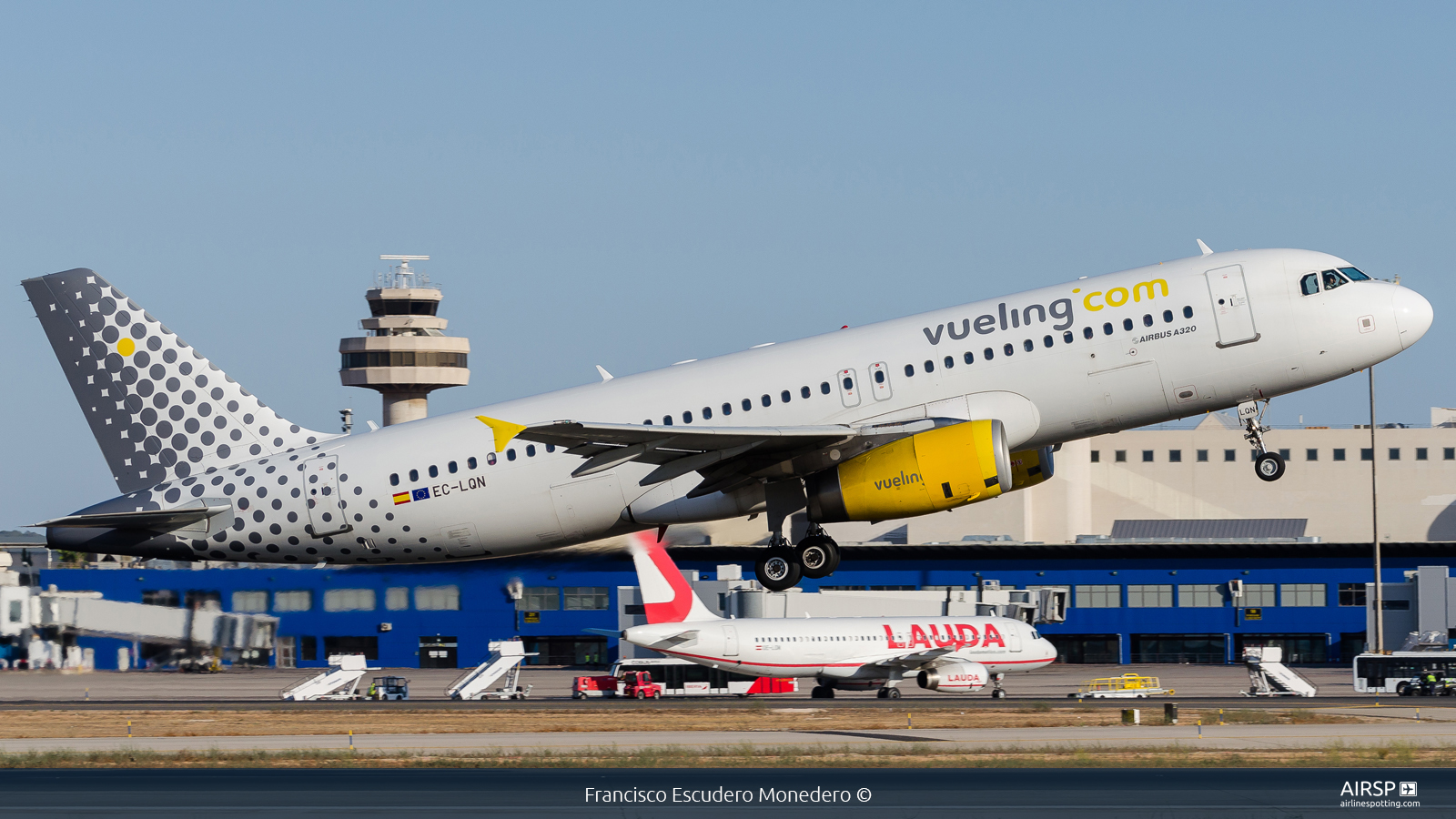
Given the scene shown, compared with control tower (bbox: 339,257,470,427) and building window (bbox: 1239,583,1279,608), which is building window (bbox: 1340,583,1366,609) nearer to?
building window (bbox: 1239,583,1279,608)

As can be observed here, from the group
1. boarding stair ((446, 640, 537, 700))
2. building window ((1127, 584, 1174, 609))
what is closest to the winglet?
boarding stair ((446, 640, 537, 700))

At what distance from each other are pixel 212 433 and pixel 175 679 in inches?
1400

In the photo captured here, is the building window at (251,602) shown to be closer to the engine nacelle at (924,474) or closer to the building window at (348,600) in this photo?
the building window at (348,600)

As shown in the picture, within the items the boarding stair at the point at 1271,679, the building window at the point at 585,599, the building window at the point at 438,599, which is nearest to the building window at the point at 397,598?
the building window at the point at 438,599

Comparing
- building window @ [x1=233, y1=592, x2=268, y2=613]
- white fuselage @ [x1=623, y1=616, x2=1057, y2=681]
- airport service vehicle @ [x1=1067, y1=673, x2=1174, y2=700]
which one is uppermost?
building window @ [x1=233, y1=592, x2=268, y2=613]

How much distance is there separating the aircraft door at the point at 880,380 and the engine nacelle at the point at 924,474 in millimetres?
1019

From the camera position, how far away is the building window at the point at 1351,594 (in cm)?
10006

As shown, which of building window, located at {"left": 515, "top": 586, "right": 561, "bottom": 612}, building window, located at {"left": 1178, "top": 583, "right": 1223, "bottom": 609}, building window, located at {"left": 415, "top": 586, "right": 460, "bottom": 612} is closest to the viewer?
building window, located at {"left": 415, "top": 586, "right": 460, "bottom": 612}

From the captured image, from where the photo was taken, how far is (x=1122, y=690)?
2574 inches

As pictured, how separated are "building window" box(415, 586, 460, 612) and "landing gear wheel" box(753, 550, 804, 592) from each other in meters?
37.3

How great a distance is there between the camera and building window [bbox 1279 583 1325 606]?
330 ft

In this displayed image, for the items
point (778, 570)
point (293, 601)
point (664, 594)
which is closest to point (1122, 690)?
point (664, 594)

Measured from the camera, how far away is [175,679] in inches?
2625

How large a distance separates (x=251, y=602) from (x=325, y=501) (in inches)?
1396
